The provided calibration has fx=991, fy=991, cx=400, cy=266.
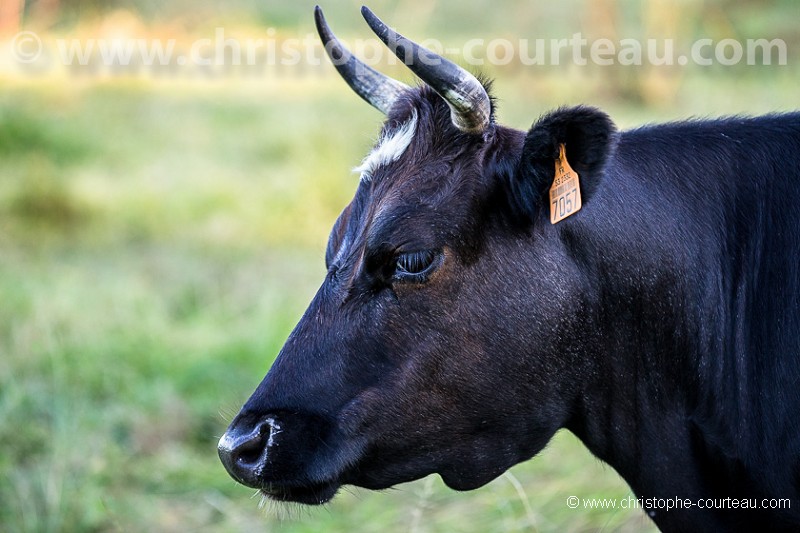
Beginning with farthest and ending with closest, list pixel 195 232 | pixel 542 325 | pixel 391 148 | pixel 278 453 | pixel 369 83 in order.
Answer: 1. pixel 195 232
2. pixel 369 83
3. pixel 391 148
4. pixel 542 325
5. pixel 278 453

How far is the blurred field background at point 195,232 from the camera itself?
4656 mm

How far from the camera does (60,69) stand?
13.0 meters

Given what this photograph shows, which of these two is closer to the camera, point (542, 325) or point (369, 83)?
point (542, 325)

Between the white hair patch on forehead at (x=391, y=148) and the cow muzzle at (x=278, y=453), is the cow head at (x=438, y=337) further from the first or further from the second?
the white hair patch on forehead at (x=391, y=148)

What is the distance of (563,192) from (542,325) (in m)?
0.37

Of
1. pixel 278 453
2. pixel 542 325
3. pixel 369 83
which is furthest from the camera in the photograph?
pixel 369 83

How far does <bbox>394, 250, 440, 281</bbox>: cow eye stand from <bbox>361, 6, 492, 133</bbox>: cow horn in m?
0.40

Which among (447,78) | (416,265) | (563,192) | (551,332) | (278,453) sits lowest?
(278,453)

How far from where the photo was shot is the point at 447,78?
A: 266cm

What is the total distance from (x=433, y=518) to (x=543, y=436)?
175cm

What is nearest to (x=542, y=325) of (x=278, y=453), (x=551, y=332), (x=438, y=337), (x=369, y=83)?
(x=551, y=332)

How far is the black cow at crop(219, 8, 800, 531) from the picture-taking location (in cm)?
269

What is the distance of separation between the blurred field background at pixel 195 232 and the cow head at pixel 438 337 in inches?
14.6

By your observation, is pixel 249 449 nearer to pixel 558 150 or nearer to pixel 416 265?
pixel 416 265
